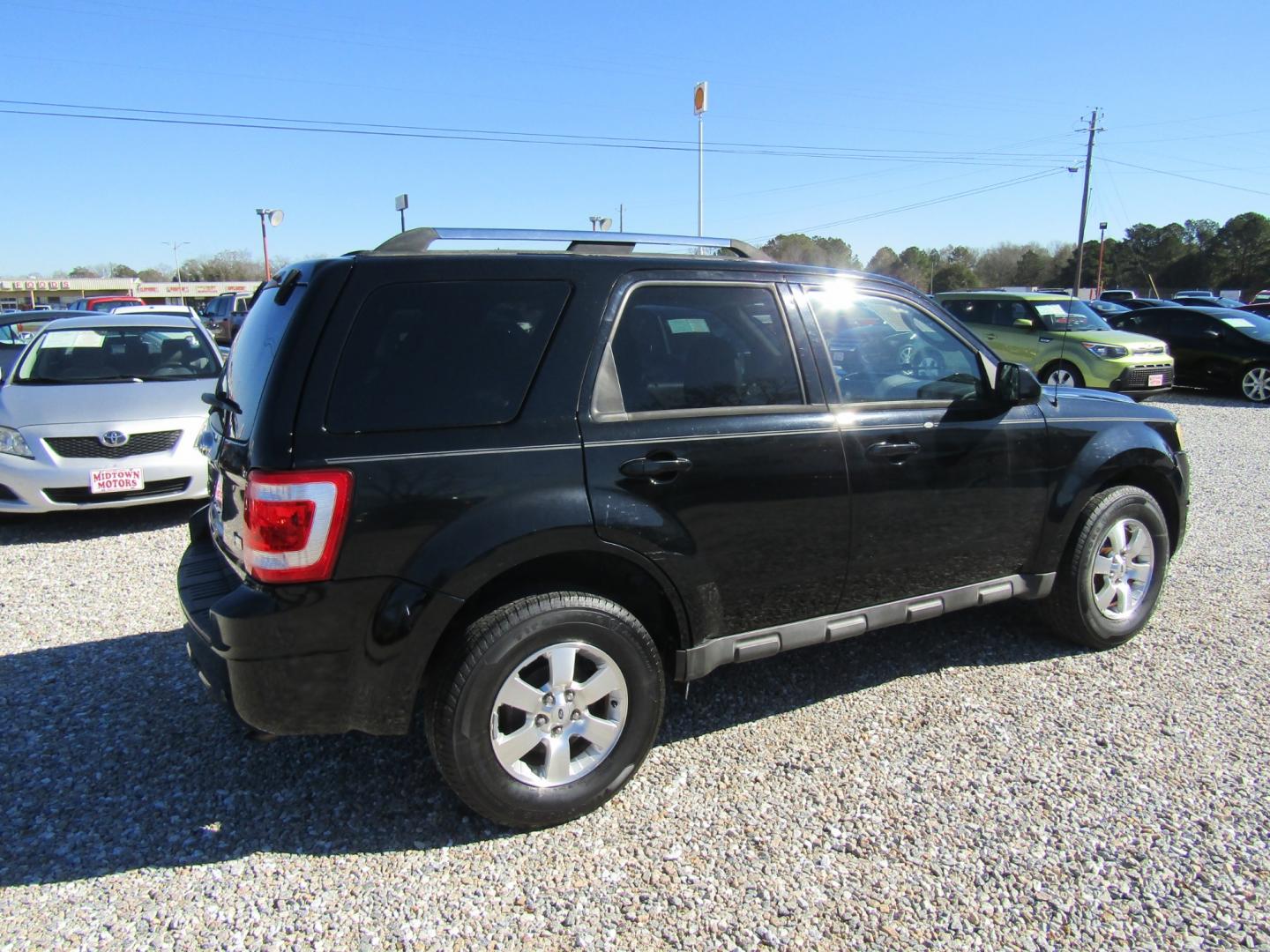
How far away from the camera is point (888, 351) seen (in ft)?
11.5

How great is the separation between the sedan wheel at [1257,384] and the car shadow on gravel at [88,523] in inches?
602

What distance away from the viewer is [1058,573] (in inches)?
158

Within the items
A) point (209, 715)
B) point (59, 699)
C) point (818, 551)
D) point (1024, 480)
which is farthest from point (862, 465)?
point (59, 699)

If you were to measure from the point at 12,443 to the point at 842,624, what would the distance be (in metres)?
5.92

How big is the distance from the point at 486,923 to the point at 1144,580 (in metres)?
3.54

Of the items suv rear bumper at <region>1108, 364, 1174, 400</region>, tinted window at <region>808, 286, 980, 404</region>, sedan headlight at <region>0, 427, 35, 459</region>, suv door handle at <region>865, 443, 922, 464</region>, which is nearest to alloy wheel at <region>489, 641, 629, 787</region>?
suv door handle at <region>865, 443, 922, 464</region>

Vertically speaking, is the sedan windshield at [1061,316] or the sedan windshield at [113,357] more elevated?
the sedan windshield at [1061,316]

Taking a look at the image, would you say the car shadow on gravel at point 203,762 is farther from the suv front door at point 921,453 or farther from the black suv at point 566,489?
the suv front door at point 921,453

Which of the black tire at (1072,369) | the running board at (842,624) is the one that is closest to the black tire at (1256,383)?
the black tire at (1072,369)

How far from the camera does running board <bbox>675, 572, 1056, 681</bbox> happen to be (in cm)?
304

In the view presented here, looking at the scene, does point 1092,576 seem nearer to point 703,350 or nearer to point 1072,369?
point 703,350

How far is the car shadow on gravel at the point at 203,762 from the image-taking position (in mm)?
2732

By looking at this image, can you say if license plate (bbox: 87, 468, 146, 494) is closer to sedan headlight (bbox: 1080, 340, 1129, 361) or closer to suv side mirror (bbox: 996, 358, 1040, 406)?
suv side mirror (bbox: 996, 358, 1040, 406)

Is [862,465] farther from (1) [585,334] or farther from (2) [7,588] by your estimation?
(2) [7,588]
